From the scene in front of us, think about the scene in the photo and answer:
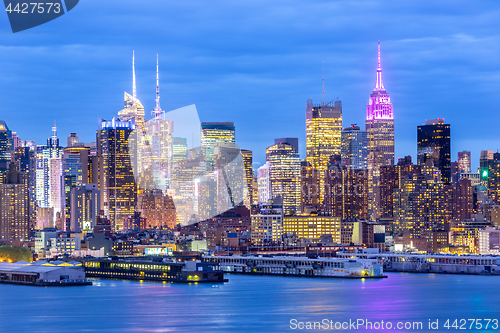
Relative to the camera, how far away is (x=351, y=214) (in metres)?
118

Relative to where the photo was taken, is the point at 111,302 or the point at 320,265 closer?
the point at 111,302

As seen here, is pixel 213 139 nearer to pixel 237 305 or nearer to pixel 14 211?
pixel 14 211

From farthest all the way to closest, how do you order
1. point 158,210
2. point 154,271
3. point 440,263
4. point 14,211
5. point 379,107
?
point 379,107 → point 158,210 → point 14,211 → point 440,263 → point 154,271

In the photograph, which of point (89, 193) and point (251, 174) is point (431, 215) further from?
point (89, 193)

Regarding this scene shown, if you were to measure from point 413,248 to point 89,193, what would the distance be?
4589 centimetres

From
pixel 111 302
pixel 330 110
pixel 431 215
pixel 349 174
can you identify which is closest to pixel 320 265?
pixel 111 302


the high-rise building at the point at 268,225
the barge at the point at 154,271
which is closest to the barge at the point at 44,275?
the barge at the point at 154,271

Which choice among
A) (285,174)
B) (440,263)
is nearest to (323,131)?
(285,174)

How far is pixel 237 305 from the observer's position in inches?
1674

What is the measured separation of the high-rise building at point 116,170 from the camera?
132625 mm

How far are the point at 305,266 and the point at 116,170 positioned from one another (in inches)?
2915

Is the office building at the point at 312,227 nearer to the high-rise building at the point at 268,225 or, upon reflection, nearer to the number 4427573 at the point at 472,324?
the high-rise building at the point at 268,225

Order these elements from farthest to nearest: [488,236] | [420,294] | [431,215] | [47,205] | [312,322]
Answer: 1. [47,205]
2. [431,215]
3. [488,236]
4. [420,294]
5. [312,322]

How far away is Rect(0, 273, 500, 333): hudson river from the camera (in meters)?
36.6
